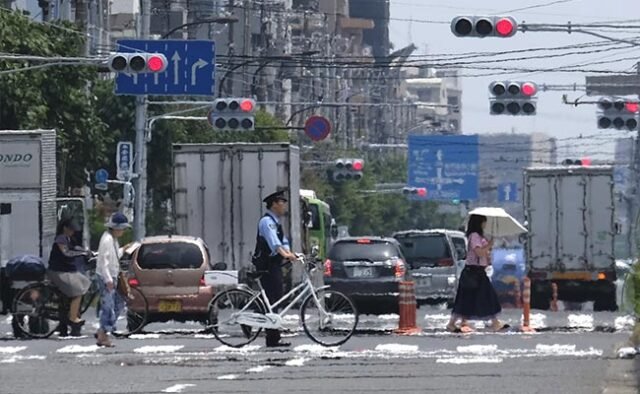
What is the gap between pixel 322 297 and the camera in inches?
1057

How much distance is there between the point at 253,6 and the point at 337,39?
45.0m

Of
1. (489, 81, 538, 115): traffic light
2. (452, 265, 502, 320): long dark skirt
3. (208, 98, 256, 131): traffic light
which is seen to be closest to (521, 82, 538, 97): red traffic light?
(489, 81, 538, 115): traffic light

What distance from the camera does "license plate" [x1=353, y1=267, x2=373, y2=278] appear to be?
36.3 meters

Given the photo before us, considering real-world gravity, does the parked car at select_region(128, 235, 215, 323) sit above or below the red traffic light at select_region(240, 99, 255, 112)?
below

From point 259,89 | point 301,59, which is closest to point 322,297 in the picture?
point 301,59

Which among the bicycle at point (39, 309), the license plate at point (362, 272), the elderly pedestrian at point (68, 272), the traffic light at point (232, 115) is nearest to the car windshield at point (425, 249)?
the license plate at point (362, 272)

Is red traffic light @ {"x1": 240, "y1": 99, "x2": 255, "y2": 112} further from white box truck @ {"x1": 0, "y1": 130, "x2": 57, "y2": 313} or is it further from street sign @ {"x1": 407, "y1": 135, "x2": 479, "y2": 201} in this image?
street sign @ {"x1": 407, "y1": 135, "x2": 479, "y2": 201}

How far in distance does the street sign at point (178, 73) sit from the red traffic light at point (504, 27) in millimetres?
13115

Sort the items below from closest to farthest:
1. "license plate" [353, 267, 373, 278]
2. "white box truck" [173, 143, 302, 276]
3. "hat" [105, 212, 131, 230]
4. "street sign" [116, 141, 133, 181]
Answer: "hat" [105, 212, 131, 230] → "license plate" [353, 267, 373, 278] → "white box truck" [173, 143, 302, 276] → "street sign" [116, 141, 133, 181]

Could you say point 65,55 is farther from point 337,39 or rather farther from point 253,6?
point 337,39

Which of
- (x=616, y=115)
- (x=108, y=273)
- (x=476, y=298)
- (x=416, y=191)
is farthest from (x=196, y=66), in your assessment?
(x=416, y=191)

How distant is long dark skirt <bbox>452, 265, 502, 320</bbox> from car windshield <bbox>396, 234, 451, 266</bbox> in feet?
45.2

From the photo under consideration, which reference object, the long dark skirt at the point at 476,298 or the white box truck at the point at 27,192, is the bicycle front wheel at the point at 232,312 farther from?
the white box truck at the point at 27,192

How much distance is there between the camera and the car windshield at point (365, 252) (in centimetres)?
3678
